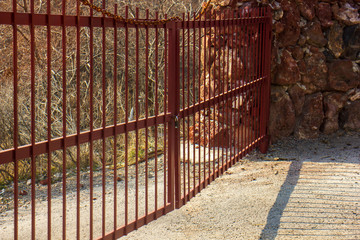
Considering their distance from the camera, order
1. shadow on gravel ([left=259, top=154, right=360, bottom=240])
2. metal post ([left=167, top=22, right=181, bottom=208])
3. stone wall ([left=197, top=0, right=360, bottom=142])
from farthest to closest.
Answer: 1. stone wall ([left=197, top=0, right=360, bottom=142])
2. shadow on gravel ([left=259, top=154, right=360, bottom=240])
3. metal post ([left=167, top=22, right=181, bottom=208])

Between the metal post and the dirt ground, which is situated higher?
the metal post

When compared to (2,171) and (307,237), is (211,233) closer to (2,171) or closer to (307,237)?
(307,237)

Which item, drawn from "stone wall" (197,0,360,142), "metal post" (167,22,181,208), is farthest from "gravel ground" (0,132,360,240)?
"stone wall" (197,0,360,142)

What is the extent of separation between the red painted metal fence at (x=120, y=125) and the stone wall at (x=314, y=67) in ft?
1.18

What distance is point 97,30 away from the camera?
9.48m

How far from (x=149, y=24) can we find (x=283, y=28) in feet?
11.4

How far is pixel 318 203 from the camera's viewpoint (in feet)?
16.4

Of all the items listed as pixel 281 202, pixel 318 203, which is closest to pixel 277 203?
pixel 281 202

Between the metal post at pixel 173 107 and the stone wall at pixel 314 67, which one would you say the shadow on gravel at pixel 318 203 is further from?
the stone wall at pixel 314 67

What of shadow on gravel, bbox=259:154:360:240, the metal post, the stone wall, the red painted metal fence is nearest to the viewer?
the red painted metal fence

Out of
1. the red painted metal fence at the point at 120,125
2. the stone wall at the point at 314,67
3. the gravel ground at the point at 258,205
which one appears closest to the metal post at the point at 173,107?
the red painted metal fence at the point at 120,125

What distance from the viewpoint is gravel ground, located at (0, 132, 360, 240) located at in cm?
442

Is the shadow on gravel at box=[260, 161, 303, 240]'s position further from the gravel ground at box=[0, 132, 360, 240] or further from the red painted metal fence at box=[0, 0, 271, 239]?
the red painted metal fence at box=[0, 0, 271, 239]

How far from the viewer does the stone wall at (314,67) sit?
276 inches
